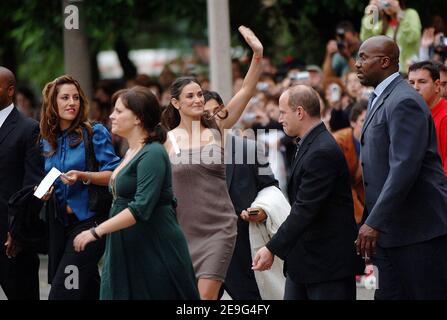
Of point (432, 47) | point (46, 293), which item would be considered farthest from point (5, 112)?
point (432, 47)

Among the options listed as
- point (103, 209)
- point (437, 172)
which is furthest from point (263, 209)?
point (437, 172)

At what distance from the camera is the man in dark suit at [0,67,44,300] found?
9.12m

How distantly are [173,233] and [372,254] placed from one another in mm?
1248

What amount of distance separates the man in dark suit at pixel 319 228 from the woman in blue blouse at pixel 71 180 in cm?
125

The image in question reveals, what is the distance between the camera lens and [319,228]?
7.94m

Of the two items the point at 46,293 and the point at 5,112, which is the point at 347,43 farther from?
the point at 5,112

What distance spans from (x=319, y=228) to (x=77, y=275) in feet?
5.63

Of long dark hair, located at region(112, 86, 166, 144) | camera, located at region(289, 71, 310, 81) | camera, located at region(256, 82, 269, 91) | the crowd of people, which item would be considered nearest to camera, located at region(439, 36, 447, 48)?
camera, located at region(289, 71, 310, 81)

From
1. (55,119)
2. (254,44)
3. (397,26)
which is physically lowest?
(55,119)

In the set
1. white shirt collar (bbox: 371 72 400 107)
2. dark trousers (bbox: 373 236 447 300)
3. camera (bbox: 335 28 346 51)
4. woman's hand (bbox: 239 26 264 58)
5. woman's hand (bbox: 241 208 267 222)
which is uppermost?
camera (bbox: 335 28 346 51)

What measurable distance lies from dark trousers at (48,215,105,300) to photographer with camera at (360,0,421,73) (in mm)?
5631

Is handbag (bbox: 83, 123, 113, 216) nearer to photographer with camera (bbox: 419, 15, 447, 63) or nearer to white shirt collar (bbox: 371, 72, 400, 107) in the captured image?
white shirt collar (bbox: 371, 72, 400, 107)

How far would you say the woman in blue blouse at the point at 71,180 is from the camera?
838 centimetres
